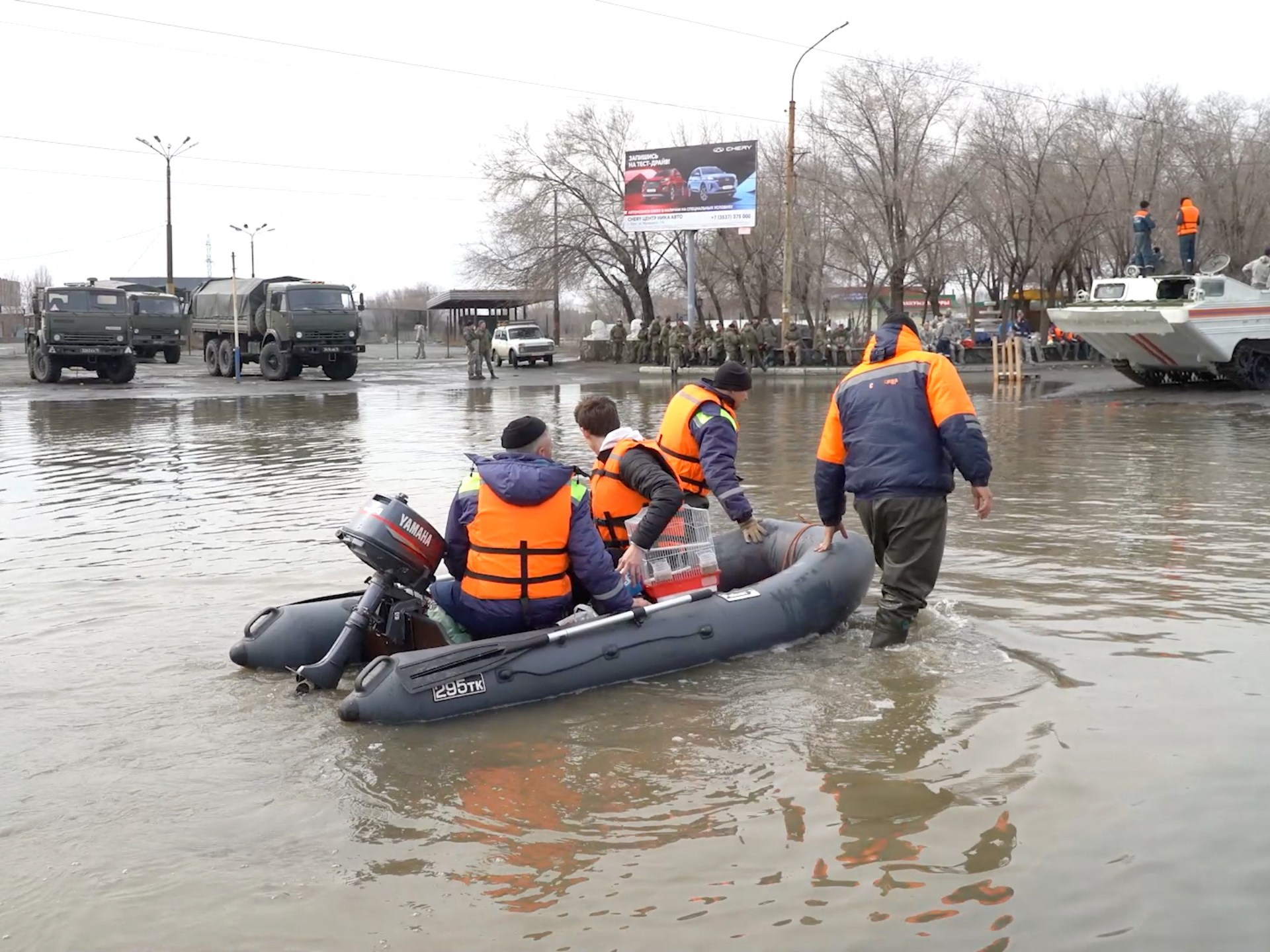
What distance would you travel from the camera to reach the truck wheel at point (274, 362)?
1344 inches

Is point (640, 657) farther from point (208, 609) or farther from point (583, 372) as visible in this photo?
point (583, 372)

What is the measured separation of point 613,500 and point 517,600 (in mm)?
987

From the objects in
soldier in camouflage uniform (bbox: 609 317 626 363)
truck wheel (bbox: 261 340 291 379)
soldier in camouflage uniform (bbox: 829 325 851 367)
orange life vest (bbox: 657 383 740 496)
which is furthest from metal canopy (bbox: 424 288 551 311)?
orange life vest (bbox: 657 383 740 496)

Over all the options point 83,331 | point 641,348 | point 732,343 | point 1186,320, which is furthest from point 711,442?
point 641,348

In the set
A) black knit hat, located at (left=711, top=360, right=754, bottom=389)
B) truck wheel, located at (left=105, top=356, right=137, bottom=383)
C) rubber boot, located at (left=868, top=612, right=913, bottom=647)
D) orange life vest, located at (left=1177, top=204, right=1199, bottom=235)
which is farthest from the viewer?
truck wheel, located at (left=105, top=356, right=137, bottom=383)

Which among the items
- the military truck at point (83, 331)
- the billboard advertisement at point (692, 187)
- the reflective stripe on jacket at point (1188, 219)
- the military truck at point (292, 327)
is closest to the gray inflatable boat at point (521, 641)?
the reflective stripe on jacket at point (1188, 219)

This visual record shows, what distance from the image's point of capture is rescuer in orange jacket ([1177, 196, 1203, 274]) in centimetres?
2294

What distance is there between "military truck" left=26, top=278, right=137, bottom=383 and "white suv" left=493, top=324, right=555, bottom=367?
15.0 metres

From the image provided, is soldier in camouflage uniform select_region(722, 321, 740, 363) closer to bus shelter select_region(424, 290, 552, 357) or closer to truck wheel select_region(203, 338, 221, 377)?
truck wheel select_region(203, 338, 221, 377)

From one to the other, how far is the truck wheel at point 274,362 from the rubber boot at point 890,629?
29.2 m

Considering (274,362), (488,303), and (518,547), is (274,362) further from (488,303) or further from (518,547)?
(518,547)

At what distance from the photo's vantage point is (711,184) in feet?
129

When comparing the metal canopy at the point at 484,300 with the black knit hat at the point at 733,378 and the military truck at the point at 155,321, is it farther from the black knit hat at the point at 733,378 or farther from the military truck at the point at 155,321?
the black knit hat at the point at 733,378

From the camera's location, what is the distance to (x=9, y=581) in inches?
353
